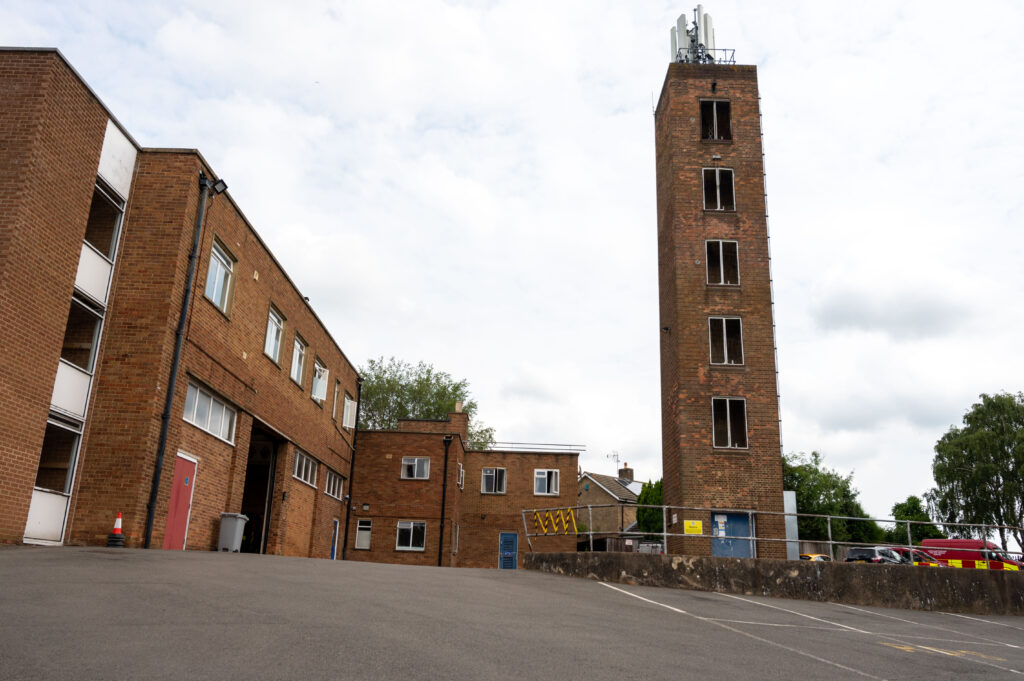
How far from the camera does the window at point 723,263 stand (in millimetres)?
25938

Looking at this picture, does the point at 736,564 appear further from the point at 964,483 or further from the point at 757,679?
the point at 964,483

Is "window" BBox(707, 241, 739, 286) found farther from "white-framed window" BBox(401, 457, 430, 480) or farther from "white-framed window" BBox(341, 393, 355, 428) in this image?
"white-framed window" BBox(401, 457, 430, 480)

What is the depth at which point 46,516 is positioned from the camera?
1396 cm

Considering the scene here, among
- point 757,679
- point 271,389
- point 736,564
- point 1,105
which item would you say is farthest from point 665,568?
point 1,105

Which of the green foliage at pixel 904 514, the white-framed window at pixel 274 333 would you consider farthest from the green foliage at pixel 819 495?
the white-framed window at pixel 274 333

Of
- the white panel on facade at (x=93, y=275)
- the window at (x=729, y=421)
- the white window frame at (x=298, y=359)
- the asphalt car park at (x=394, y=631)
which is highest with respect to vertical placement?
the white window frame at (x=298, y=359)

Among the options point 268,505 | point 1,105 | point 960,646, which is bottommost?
point 960,646

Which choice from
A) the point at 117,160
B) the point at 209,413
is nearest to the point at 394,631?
the point at 209,413

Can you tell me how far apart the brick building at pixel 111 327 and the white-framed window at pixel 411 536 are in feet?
50.6

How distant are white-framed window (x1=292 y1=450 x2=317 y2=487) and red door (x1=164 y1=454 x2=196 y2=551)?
7490mm

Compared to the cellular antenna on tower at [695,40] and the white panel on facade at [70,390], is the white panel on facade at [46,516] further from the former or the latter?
the cellular antenna on tower at [695,40]

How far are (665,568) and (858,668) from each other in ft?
26.2

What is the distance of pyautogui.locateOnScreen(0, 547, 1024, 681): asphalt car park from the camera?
570 cm

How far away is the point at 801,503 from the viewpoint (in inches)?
2950
